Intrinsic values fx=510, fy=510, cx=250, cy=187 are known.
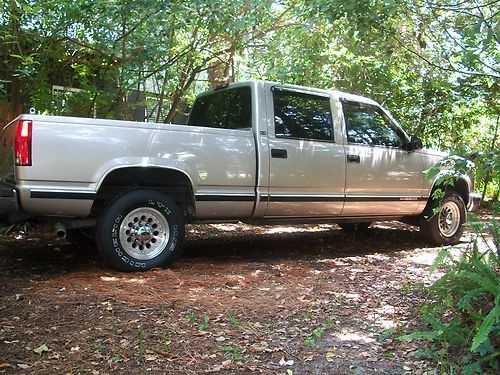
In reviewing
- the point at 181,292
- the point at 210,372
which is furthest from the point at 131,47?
the point at 210,372

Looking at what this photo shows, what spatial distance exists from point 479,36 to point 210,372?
325cm

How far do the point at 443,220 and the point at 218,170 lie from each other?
3.69 m

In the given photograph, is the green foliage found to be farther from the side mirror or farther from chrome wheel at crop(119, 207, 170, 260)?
the side mirror

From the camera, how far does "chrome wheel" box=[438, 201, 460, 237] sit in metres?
7.23

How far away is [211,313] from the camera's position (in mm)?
3941

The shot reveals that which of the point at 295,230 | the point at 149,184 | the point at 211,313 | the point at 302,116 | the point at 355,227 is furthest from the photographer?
the point at 295,230

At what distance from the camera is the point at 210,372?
3.03m

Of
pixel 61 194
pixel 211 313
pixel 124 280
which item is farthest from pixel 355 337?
pixel 61 194

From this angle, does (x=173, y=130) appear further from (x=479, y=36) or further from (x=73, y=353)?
(x=479, y=36)

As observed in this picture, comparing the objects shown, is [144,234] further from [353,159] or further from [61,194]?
[353,159]

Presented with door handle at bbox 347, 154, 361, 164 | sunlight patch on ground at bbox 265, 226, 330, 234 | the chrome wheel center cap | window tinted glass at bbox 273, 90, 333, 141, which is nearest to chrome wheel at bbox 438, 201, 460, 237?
door handle at bbox 347, 154, 361, 164

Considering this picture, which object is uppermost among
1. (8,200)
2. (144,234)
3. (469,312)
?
(8,200)

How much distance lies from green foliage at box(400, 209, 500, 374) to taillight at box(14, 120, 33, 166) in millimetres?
3404

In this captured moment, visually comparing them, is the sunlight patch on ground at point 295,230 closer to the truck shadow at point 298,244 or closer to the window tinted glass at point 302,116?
the truck shadow at point 298,244
